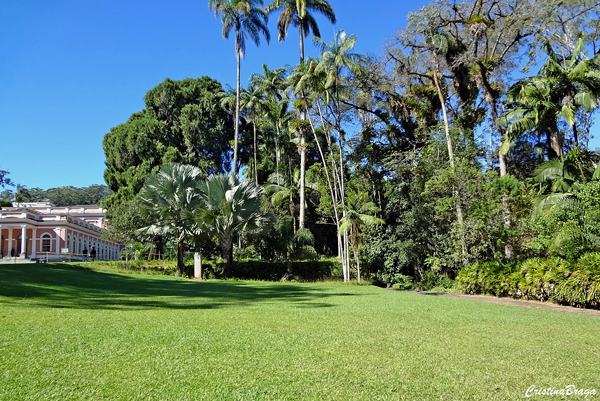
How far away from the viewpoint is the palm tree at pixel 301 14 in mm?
27531

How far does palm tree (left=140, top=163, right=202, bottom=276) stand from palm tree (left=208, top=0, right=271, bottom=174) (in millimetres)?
4744

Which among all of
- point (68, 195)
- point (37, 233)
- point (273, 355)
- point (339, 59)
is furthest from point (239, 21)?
point (68, 195)

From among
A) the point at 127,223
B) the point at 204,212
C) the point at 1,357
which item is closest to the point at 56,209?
the point at 127,223

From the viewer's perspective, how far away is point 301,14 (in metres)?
27.3

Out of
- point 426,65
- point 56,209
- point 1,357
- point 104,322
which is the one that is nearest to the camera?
point 1,357

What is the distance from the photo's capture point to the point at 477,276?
1609 cm

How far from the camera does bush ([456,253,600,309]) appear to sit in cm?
1097

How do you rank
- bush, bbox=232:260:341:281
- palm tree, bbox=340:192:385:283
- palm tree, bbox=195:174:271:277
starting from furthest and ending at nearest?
1. bush, bbox=232:260:341:281
2. palm tree, bbox=195:174:271:277
3. palm tree, bbox=340:192:385:283

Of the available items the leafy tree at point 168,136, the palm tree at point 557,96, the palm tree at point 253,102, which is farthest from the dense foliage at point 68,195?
the palm tree at point 557,96

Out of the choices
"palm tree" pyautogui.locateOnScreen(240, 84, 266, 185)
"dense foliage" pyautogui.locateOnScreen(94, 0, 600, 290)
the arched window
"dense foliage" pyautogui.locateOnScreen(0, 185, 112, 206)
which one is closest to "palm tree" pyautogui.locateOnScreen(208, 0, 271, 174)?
"dense foliage" pyautogui.locateOnScreen(94, 0, 600, 290)

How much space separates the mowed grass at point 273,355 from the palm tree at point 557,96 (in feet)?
42.7

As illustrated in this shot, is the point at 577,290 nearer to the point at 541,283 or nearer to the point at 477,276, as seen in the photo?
the point at 541,283

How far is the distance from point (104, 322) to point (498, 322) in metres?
6.94

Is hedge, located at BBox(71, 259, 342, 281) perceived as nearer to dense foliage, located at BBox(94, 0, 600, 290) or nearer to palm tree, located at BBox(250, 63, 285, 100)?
dense foliage, located at BBox(94, 0, 600, 290)
